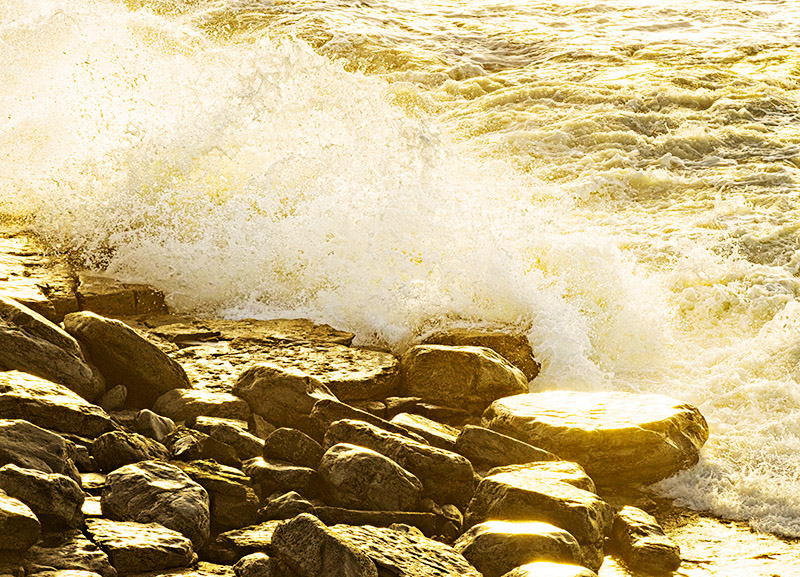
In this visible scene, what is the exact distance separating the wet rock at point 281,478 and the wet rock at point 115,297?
232cm

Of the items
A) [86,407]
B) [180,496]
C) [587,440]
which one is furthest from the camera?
[587,440]

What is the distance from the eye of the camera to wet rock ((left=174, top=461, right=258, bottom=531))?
3.12m

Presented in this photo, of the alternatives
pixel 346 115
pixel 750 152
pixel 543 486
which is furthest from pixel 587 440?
pixel 750 152

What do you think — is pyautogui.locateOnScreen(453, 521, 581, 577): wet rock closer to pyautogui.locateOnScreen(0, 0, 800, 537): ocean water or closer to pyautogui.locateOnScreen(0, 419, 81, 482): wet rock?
pyautogui.locateOnScreen(0, 0, 800, 537): ocean water

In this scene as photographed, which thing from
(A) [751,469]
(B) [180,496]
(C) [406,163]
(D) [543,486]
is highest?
(C) [406,163]

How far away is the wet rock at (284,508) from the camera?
317 cm

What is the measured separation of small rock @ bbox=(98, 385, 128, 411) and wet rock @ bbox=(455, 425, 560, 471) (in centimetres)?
155

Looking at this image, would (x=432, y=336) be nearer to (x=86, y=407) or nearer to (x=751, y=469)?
(x=751, y=469)

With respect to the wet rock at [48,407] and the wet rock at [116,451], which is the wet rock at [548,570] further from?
the wet rock at [48,407]

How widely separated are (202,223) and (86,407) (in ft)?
10.1

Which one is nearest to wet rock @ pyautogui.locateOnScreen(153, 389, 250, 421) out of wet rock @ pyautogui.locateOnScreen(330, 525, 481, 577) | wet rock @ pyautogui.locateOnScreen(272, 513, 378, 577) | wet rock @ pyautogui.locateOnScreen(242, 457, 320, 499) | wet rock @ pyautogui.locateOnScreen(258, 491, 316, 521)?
wet rock @ pyautogui.locateOnScreen(242, 457, 320, 499)

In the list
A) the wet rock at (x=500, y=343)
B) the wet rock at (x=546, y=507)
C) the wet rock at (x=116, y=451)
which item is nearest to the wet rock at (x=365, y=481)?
the wet rock at (x=546, y=507)

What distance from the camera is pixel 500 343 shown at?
17.9 feet

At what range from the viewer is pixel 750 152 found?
944 cm
